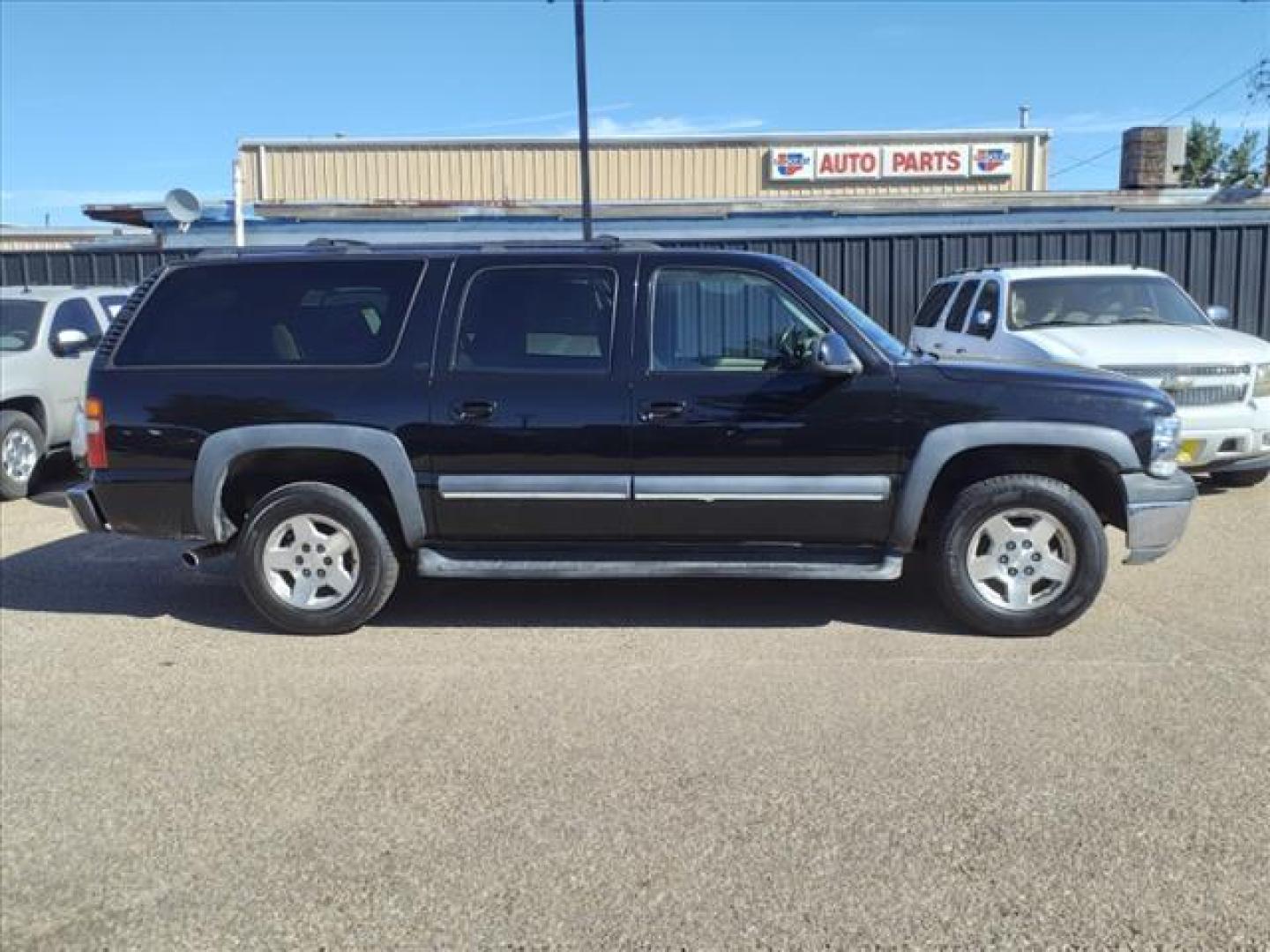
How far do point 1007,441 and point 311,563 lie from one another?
3.46 metres

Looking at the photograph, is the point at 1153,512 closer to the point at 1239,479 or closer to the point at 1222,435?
the point at 1222,435

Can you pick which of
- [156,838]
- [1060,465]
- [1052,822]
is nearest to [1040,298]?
[1060,465]

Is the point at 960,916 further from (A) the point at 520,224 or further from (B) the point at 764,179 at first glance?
(B) the point at 764,179

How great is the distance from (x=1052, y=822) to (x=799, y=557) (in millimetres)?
2145

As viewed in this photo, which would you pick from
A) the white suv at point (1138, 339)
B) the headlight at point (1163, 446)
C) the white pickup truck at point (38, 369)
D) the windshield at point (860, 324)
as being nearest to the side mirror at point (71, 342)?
the white pickup truck at point (38, 369)

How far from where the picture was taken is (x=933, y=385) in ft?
17.4

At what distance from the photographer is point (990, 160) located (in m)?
25.3

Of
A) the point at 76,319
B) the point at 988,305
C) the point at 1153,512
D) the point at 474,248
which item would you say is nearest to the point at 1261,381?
the point at 988,305

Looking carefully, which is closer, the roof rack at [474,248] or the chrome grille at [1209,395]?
the roof rack at [474,248]

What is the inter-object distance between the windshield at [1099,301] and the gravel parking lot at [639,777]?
384 cm

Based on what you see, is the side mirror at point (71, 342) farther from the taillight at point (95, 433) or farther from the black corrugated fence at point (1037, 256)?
the black corrugated fence at point (1037, 256)

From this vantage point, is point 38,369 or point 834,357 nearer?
point 834,357

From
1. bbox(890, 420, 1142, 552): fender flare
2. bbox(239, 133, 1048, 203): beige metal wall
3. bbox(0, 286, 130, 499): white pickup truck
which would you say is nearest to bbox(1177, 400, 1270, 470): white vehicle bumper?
bbox(890, 420, 1142, 552): fender flare

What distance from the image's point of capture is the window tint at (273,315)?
5.60 m
